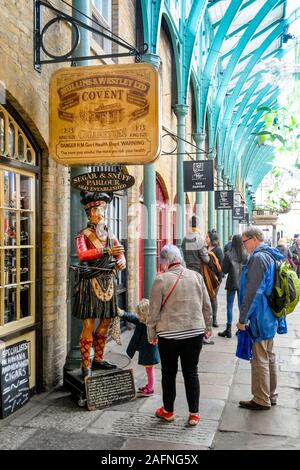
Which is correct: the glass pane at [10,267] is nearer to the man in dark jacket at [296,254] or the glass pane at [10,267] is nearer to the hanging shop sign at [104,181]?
the hanging shop sign at [104,181]

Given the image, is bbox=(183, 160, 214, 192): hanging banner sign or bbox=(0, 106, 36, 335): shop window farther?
bbox=(183, 160, 214, 192): hanging banner sign

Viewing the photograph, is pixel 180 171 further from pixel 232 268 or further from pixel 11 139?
pixel 11 139

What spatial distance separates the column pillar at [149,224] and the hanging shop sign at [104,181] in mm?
2988

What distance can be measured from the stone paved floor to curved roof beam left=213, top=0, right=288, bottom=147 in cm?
1348

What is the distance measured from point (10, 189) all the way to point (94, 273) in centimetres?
117

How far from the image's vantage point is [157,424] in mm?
4328

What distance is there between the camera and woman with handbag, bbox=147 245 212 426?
4137 millimetres

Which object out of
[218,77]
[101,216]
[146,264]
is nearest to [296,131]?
[218,77]

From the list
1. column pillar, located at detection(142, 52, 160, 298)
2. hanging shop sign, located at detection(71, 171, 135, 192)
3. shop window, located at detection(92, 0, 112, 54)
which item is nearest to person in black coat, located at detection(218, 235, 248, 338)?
column pillar, located at detection(142, 52, 160, 298)

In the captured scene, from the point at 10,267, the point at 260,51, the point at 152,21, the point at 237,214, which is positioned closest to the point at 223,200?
the point at 260,51

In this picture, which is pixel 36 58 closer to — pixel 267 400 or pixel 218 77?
pixel 267 400

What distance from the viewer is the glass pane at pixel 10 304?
4730mm

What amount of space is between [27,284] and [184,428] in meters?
2.16

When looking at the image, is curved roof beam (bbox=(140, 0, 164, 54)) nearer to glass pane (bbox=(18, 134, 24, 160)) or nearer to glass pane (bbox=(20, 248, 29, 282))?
glass pane (bbox=(18, 134, 24, 160))
